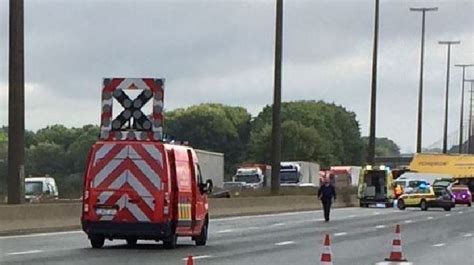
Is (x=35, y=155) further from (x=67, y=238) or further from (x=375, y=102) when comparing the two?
(x=67, y=238)

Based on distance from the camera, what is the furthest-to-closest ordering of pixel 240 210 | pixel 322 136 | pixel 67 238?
pixel 322 136 → pixel 240 210 → pixel 67 238

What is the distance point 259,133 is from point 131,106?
145202 mm

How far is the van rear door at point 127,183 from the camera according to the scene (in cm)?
2378

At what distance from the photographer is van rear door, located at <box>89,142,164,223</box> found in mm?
23781

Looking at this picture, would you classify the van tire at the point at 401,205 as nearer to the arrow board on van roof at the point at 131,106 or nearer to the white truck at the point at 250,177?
the white truck at the point at 250,177

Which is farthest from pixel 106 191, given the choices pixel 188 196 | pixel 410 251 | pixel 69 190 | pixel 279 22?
pixel 69 190

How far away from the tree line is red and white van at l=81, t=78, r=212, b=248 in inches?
4655

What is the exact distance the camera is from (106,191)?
23.9 m

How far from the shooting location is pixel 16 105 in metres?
34.2

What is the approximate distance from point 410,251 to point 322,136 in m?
151

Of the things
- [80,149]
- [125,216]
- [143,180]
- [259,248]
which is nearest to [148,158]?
[143,180]

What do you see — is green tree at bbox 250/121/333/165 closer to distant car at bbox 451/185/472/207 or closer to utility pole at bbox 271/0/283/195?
distant car at bbox 451/185/472/207

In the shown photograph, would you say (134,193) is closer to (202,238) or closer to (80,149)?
(202,238)

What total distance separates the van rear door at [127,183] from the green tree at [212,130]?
143 m
